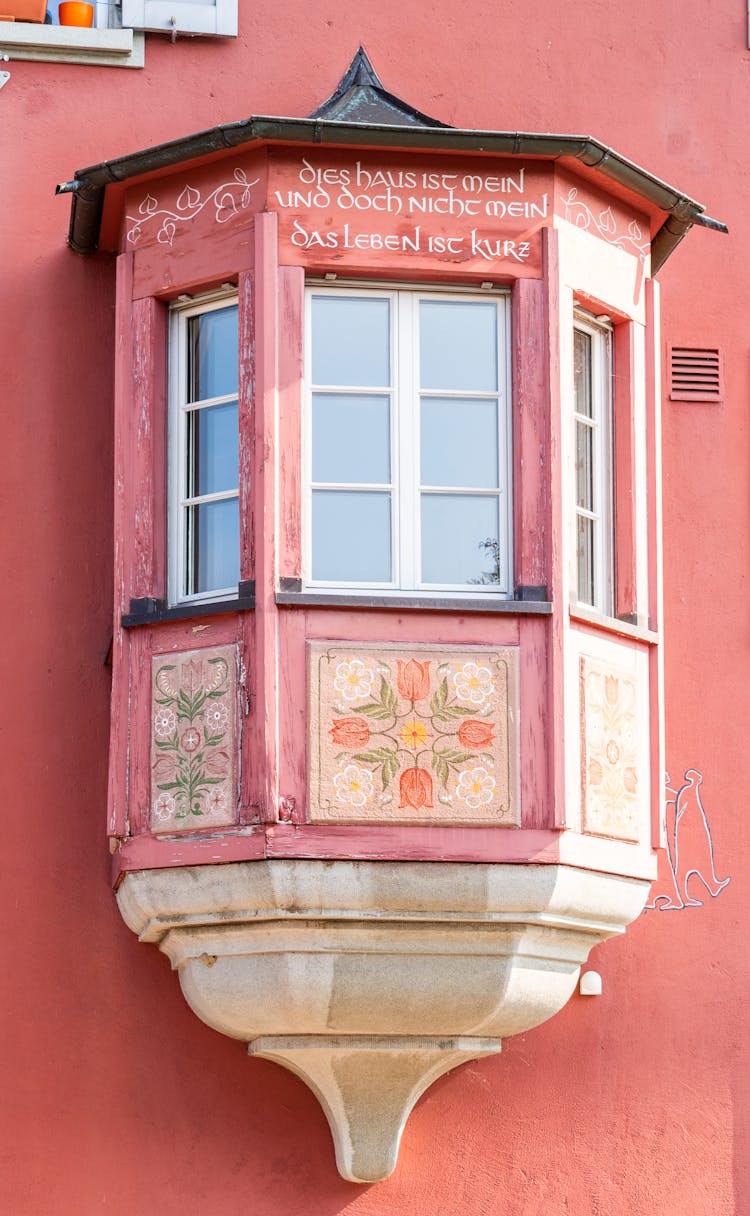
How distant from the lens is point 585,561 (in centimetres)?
974

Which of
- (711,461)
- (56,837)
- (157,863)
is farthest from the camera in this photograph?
(711,461)

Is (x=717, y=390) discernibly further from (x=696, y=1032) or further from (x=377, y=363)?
(x=696, y=1032)

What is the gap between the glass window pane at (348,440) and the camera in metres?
9.40

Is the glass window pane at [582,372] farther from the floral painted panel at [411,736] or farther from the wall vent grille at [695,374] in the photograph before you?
the floral painted panel at [411,736]

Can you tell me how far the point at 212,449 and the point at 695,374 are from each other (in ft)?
7.97

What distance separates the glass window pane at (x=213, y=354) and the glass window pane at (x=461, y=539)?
3.34 ft

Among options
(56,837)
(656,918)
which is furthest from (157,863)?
(656,918)

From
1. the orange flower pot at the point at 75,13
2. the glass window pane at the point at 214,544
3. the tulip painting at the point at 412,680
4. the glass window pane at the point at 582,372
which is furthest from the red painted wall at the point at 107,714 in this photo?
the tulip painting at the point at 412,680

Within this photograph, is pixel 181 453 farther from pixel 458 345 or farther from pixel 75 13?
pixel 75 13

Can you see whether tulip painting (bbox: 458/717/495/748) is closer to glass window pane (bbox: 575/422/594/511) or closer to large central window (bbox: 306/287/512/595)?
large central window (bbox: 306/287/512/595)

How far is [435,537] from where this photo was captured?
9383 millimetres

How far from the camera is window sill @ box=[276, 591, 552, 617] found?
8.96 metres

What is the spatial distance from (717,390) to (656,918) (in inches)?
97.5

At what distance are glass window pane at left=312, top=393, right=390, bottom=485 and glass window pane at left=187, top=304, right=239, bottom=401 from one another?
0.45 meters
